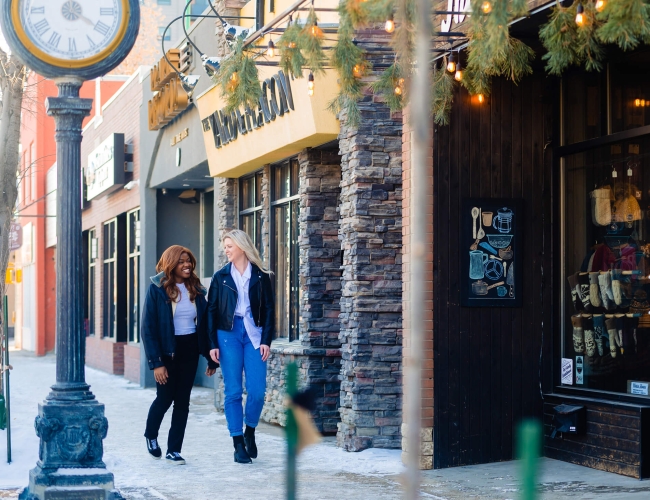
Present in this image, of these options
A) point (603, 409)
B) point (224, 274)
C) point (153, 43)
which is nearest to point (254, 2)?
point (224, 274)

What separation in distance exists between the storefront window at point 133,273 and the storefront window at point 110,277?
3.27 feet

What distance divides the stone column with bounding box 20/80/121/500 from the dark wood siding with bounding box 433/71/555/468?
2.89 m

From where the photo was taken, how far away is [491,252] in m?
8.31

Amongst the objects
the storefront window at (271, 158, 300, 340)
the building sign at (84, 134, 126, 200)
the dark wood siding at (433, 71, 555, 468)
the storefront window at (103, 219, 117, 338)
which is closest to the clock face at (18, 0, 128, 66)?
the dark wood siding at (433, 71, 555, 468)

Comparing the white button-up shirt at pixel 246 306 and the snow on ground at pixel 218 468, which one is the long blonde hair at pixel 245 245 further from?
the snow on ground at pixel 218 468

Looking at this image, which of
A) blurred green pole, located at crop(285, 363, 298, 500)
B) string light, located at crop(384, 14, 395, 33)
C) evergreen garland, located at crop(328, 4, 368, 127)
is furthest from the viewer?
evergreen garland, located at crop(328, 4, 368, 127)

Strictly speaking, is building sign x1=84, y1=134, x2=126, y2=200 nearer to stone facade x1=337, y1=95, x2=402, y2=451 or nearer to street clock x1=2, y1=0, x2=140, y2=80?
stone facade x1=337, y1=95, x2=402, y2=451

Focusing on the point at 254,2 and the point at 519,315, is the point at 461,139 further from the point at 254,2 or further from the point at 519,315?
the point at 254,2

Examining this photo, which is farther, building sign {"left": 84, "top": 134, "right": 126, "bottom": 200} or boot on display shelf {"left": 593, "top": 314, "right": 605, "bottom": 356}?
building sign {"left": 84, "top": 134, "right": 126, "bottom": 200}

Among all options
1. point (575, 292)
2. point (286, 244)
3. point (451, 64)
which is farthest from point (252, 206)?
point (451, 64)

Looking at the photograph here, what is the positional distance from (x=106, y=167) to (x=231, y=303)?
12.9m

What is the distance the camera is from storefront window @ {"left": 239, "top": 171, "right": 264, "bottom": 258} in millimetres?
12586

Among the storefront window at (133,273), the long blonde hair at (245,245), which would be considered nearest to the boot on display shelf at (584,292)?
the long blonde hair at (245,245)

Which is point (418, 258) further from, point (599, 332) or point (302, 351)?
point (302, 351)
